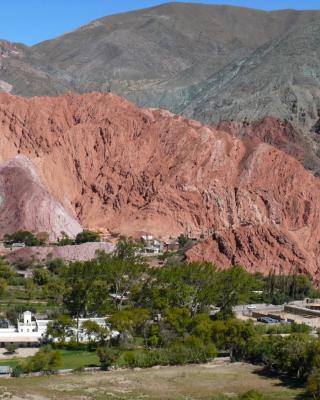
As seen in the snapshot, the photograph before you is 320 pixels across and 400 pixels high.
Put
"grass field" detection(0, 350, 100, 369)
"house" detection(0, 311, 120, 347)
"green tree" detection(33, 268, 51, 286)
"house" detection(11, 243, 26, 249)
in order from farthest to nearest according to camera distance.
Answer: "house" detection(11, 243, 26, 249), "green tree" detection(33, 268, 51, 286), "house" detection(0, 311, 120, 347), "grass field" detection(0, 350, 100, 369)

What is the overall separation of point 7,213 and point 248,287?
4500cm

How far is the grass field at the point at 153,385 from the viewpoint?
4309 cm

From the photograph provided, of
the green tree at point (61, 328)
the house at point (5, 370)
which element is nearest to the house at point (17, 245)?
the green tree at point (61, 328)

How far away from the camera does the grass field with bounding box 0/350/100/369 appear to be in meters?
50.4

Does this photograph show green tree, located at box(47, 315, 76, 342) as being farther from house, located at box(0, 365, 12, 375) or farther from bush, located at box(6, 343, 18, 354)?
house, located at box(0, 365, 12, 375)

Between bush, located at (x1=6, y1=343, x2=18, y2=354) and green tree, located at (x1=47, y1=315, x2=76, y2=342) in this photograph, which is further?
green tree, located at (x1=47, y1=315, x2=76, y2=342)

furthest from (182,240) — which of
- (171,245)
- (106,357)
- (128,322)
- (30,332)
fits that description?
(106,357)

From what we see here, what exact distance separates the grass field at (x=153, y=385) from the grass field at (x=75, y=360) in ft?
7.18

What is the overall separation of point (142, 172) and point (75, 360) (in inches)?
2427

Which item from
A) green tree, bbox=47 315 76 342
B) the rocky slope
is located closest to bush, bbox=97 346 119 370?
green tree, bbox=47 315 76 342

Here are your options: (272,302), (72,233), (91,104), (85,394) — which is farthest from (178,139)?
(85,394)

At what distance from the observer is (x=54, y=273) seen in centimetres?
8006

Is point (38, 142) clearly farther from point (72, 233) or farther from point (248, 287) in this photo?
point (248, 287)

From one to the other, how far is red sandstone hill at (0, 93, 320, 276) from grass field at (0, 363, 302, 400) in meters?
49.8
